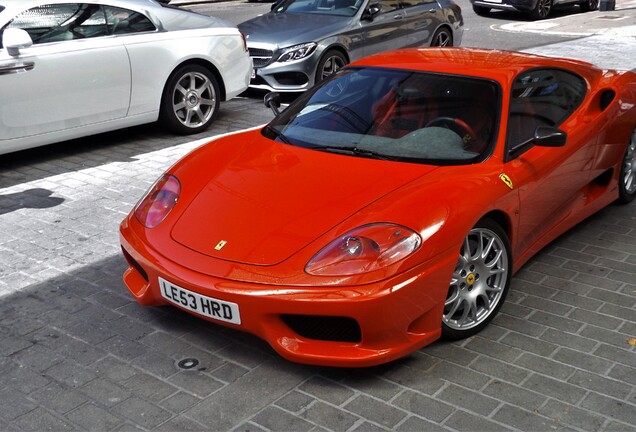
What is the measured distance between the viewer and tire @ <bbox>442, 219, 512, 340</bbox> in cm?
416

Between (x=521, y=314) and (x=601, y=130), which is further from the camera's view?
(x=601, y=130)

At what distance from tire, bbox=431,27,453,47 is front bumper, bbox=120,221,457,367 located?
8.63 meters

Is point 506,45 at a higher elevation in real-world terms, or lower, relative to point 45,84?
lower

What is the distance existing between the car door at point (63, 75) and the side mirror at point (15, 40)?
0.20 ft

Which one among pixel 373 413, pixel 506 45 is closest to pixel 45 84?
pixel 373 413

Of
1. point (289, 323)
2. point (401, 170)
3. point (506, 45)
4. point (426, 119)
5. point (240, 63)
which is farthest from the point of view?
point (506, 45)

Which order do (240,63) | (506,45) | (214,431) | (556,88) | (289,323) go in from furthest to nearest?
(506,45), (240,63), (556,88), (289,323), (214,431)

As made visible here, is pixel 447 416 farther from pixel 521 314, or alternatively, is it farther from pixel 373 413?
pixel 521 314

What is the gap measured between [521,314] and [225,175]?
1.73m

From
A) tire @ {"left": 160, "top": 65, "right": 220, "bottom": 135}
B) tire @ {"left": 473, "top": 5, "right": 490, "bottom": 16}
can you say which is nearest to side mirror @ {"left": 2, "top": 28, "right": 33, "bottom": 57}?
tire @ {"left": 160, "top": 65, "right": 220, "bottom": 135}

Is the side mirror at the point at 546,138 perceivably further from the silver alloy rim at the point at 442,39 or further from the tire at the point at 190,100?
the silver alloy rim at the point at 442,39

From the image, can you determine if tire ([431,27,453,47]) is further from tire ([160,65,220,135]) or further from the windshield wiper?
the windshield wiper

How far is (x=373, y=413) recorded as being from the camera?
3604mm

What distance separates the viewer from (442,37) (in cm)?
1228
